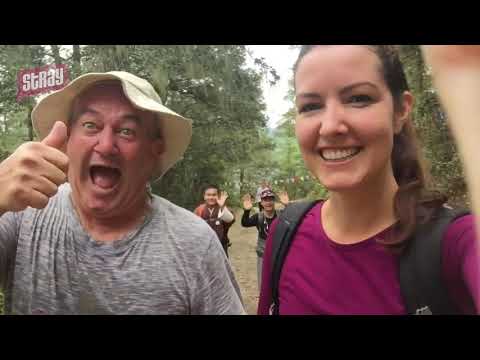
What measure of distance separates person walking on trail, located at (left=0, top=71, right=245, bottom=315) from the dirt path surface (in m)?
0.04

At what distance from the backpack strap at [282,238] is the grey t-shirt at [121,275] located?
20cm

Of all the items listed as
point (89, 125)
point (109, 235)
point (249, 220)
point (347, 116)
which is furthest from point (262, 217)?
point (89, 125)

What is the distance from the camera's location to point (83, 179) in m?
2.08

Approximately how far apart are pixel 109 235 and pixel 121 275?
20 cm

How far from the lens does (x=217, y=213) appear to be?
219cm

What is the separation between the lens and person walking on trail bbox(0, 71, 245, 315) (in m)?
2.06

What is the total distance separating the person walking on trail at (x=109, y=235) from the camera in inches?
81.3

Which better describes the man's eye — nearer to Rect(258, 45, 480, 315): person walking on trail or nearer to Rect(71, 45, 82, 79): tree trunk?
Rect(71, 45, 82, 79): tree trunk

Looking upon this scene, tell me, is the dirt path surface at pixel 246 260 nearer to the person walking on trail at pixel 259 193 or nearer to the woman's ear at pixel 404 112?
the person walking on trail at pixel 259 193

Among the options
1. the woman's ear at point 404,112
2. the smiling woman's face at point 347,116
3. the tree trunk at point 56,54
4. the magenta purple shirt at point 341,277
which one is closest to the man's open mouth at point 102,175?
the tree trunk at point 56,54

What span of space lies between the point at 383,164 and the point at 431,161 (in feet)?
0.74
